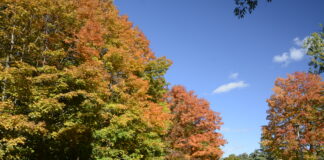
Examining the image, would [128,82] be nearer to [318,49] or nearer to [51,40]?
[51,40]

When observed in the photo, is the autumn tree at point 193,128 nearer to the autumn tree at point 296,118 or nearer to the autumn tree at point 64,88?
the autumn tree at point 296,118

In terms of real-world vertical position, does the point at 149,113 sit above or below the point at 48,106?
above

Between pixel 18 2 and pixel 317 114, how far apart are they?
87.3 feet

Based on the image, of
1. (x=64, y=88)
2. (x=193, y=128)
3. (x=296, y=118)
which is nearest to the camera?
(x=64, y=88)

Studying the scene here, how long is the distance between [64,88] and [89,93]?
1.47m

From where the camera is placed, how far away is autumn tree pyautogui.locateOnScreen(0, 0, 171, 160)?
1171cm

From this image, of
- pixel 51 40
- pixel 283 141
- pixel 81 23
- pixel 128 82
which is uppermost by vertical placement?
pixel 81 23

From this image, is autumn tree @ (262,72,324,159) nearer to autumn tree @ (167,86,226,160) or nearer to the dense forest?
the dense forest

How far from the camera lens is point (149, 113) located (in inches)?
729

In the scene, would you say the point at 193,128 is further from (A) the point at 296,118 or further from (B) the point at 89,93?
(B) the point at 89,93

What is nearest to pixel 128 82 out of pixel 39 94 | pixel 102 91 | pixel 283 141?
pixel 102 91

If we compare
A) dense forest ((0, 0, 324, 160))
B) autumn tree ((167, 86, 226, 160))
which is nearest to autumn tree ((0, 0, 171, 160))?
dense forest ((0, 0, 324, 160))

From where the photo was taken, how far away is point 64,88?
44.1ft

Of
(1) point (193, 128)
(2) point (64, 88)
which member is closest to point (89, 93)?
(2) point (64, 88)
